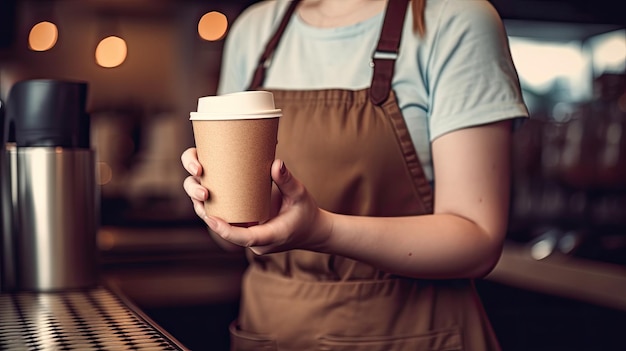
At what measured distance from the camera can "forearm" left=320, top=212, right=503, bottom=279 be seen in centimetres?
117

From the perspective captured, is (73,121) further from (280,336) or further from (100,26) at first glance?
(100,26)

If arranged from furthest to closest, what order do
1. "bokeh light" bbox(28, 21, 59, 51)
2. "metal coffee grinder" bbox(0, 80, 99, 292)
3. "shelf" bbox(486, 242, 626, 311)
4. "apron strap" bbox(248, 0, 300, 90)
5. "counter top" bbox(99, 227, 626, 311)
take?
"bokeh light" bbox(28, 21, 59, 51) → "counter top" bbox(99, 227, 626, 311) → "shelf" bbox(486, 242, 626, 311) → "apron strap" bbox(248, 0, 300, 90) → "metal coffee grinder" bbox(0, 80, 99, 292)

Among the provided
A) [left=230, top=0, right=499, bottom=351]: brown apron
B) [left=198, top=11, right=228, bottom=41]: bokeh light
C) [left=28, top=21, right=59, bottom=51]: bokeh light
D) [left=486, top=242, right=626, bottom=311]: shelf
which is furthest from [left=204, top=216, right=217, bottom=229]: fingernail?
[left=198, top=11, right=228, bottom=41]: bokeh light

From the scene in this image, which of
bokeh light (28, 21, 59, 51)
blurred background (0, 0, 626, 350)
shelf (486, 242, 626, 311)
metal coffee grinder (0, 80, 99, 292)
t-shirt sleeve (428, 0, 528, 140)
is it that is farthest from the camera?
bokeh light (28, 21, 59, 51)

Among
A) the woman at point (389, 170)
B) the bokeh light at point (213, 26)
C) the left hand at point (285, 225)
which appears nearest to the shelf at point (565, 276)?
the woman at point (389, 170)

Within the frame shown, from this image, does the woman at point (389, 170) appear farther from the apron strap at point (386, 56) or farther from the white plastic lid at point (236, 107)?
the white plastic lid at point (236, 107)

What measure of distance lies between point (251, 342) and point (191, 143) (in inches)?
114

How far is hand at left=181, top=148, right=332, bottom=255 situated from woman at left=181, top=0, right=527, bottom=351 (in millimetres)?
61

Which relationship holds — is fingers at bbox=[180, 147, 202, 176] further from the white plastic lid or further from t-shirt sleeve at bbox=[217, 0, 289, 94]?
t-shirt sleeve at bbox=[217, 0, 289, 94]

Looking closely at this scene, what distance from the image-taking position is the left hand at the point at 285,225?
1.00 metres

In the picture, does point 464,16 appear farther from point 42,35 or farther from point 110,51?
point 110,51

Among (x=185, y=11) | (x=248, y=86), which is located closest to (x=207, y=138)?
(x=248, y=86)

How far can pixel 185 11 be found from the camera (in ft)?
13.9

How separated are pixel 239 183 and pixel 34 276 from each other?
0.55 meters
